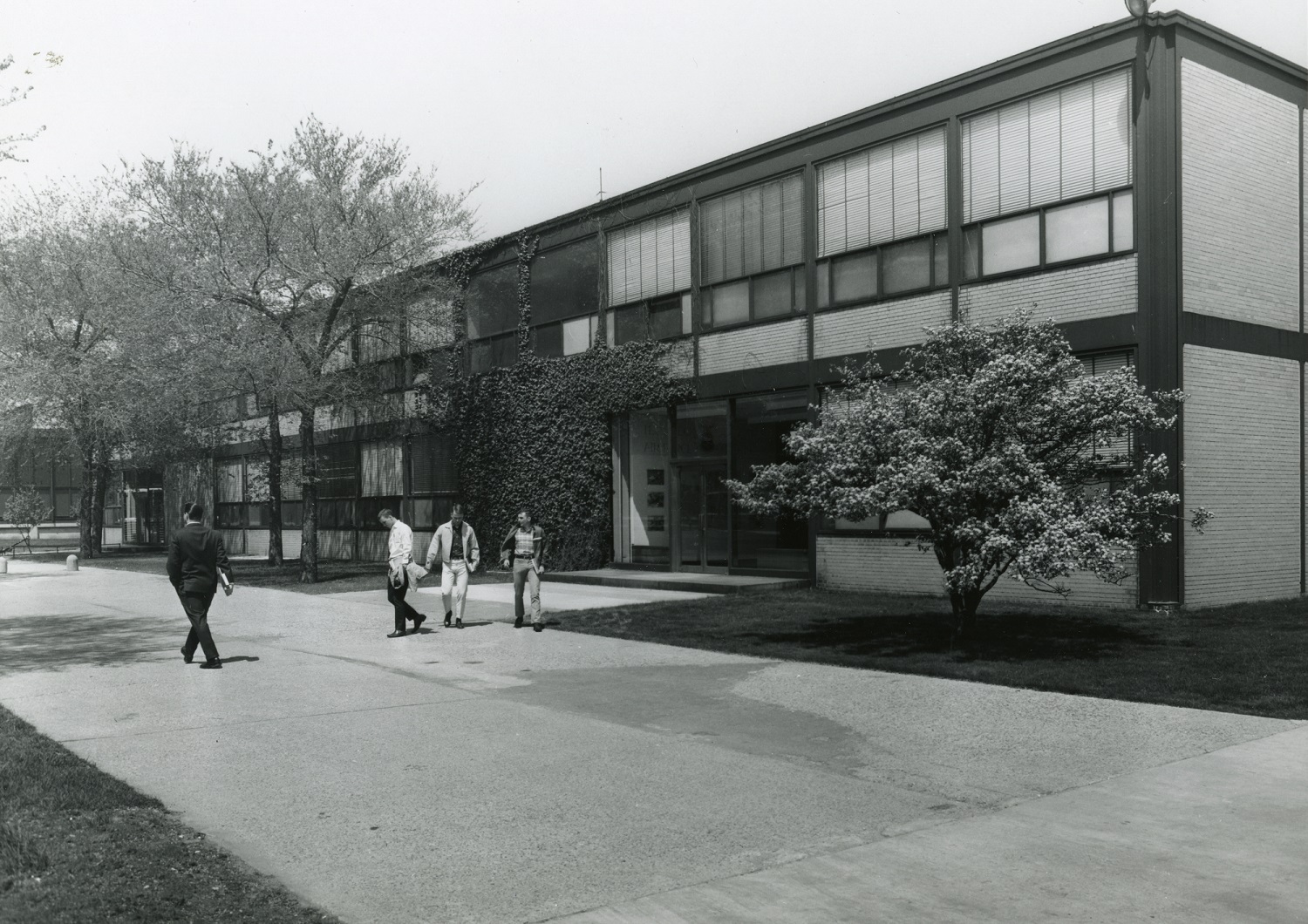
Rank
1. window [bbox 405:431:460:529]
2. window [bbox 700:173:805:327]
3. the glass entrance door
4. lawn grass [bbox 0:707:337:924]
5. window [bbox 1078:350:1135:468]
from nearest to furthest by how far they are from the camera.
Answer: lawn grass [bbox 0:707:337:924] < window [bbox 1078:350:1135:468] < window [bbox 700:173:805:327] < the glass entrance door < window [bbox 405:431:460:529]

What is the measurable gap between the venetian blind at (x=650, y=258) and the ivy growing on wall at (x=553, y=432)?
1108 mm

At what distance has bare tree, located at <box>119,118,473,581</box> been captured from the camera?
909 inches

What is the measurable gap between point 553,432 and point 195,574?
12787mm

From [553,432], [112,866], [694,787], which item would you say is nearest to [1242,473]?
[694,787]

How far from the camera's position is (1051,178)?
16.3m

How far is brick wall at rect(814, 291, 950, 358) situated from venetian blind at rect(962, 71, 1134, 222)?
142 cm

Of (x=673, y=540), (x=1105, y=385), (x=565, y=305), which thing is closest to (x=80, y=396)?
(x=565, y=305)

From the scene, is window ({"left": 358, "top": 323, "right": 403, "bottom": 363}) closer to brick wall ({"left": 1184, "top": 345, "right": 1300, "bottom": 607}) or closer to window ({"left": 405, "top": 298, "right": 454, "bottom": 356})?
window ({"left": 405, "top": 298, "right": 454, "bottom": 356})

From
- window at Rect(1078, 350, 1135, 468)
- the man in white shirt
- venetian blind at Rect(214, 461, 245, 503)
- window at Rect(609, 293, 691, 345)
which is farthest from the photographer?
venetian blind at Rect(214, 461, 245, 503)

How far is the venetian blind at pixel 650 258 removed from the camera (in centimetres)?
2223

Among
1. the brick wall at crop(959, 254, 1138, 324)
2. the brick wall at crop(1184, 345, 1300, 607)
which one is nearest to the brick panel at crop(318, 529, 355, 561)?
the brick wall at crop(959, 254, 1138, 324)

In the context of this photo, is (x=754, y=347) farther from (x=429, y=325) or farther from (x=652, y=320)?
(x=429, y=325)

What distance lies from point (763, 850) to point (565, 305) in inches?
792

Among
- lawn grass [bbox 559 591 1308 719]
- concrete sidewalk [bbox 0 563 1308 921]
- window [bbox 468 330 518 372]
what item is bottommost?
concrete sidewalk [bbox 0 563 1308 921]
